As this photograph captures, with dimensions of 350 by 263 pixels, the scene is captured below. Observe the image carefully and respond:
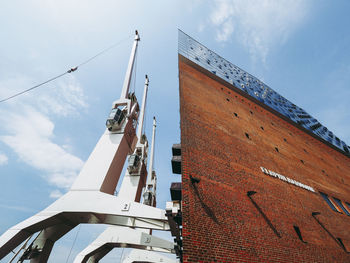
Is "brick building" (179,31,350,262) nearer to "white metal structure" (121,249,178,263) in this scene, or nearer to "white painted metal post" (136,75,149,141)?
"white painted metal post" (136,75,149,141)

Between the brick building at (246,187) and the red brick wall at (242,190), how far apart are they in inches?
1.4

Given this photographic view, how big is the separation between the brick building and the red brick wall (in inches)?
1.4

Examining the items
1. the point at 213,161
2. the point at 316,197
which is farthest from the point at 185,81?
the point at 316,197

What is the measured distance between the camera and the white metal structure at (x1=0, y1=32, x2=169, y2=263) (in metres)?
6.21

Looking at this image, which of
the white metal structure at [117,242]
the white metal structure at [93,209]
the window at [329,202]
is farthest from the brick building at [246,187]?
the white metal structure at [117,242]

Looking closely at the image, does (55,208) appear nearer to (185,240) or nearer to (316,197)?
(185,240)

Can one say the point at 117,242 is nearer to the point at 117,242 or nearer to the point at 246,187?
the point at 117,242

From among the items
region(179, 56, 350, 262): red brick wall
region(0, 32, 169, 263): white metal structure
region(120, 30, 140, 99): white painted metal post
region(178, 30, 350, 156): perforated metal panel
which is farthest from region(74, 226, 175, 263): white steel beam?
region(178, 30, 350, 156): perforated metal panel

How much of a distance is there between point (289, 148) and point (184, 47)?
13.4 metres

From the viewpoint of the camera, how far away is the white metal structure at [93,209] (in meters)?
6.21

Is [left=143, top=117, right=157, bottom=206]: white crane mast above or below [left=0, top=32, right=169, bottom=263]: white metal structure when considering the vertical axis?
above

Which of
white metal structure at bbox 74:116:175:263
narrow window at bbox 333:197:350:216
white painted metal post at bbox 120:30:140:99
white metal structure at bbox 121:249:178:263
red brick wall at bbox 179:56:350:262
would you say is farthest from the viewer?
white metal structure at bbox 121:249:178:263

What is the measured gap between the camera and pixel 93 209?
6551 millimetres

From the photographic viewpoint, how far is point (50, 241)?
307 inches
